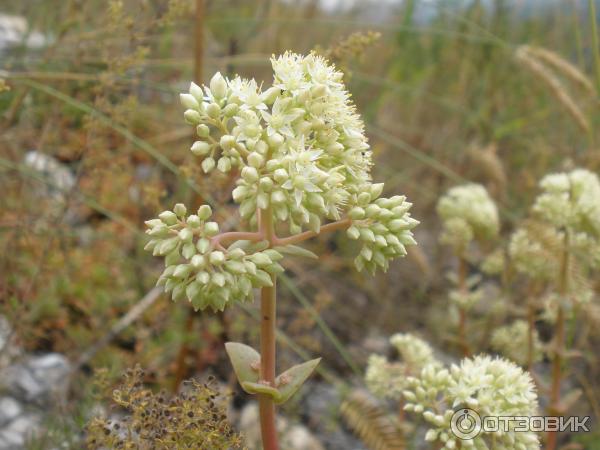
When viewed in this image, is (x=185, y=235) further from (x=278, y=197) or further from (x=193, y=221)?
(x=278, y=197)

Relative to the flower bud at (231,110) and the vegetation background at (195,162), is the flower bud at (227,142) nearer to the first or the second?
the flower bud at (231,110)

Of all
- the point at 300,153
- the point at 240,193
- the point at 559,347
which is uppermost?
the point at 300,153

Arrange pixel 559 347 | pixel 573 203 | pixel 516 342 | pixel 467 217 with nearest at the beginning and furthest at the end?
pixel 559 347
pixel 573 203
pixel 516 342
pixel 467 217

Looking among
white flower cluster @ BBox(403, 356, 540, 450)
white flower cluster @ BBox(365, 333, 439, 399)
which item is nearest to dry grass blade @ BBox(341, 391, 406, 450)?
white flower cluster @ BBox(365, 333, 439, 399)

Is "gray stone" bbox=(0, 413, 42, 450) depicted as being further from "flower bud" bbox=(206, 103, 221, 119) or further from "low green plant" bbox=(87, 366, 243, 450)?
"flower bud" bbox=(206, 103, 221, 119)

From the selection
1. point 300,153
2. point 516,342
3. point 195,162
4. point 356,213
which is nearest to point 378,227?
point 356,213

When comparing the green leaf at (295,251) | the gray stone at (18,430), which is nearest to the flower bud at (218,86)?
the green leaf at (295,251)

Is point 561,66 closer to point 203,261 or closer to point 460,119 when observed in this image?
point 460,119
